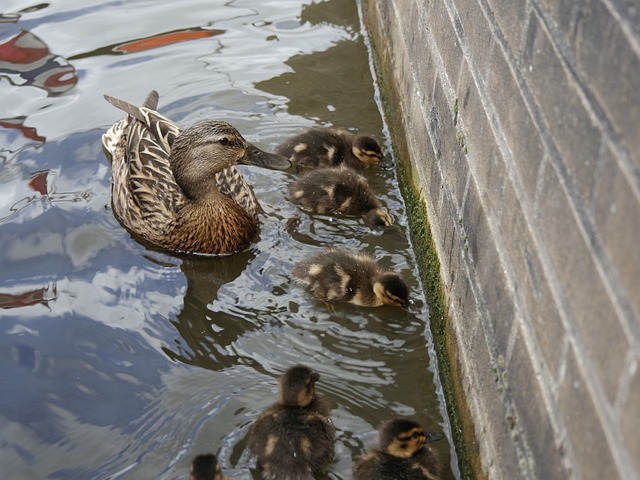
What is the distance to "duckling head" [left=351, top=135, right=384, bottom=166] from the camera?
18.9ft

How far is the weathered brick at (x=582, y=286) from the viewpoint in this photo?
83.7 inches

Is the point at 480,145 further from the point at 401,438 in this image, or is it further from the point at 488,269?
the point at 401,438

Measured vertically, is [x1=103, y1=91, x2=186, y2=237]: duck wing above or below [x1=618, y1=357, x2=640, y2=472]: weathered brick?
below

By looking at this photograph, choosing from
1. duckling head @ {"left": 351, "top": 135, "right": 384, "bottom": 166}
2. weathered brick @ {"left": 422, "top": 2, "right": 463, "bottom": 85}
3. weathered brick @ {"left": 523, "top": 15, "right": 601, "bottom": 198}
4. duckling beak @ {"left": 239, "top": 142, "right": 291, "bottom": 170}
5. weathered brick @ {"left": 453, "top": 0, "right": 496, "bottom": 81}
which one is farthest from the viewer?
duckling head @ {"left": 351, "top": 135, "right": 384, "bottom": 166}

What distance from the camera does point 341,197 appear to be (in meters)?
5.36

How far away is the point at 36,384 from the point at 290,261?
155 cm

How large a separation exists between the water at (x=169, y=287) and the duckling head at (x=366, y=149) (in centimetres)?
17

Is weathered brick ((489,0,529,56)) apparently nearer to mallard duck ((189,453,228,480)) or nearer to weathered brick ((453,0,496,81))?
weathered brick ((453,0,496,81))

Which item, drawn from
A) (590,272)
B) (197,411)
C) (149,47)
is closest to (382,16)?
(149,47)

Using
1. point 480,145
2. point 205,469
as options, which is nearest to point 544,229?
point 480,145

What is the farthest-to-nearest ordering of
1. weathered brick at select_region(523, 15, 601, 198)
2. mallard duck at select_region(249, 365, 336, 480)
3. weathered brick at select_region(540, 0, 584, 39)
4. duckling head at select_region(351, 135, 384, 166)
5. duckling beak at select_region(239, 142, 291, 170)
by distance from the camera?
1. duckling head at select_region(351, 135, 384, 166)
2. duckling beak at select_region(239, 142, 291, 170)
3. mallard duck at select_region(249, 365, 336, 480)
4. weathered brick at select_region(540, 0, 584, 39)
5. weathered brick at select_region(523, 15, 601, 198)

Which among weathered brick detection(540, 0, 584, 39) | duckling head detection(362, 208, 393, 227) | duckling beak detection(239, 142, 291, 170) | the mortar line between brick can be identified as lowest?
duckling head detection(362, 208, 393, 227)

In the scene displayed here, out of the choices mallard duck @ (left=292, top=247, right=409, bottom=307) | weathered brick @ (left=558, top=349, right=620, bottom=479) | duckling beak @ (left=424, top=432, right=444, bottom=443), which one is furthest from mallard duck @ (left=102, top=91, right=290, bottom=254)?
weathered brick @ (left=558, top=349, right=620, bottom=479)

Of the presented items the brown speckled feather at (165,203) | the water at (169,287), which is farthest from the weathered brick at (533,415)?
the brown speckled feather at (165,203)
